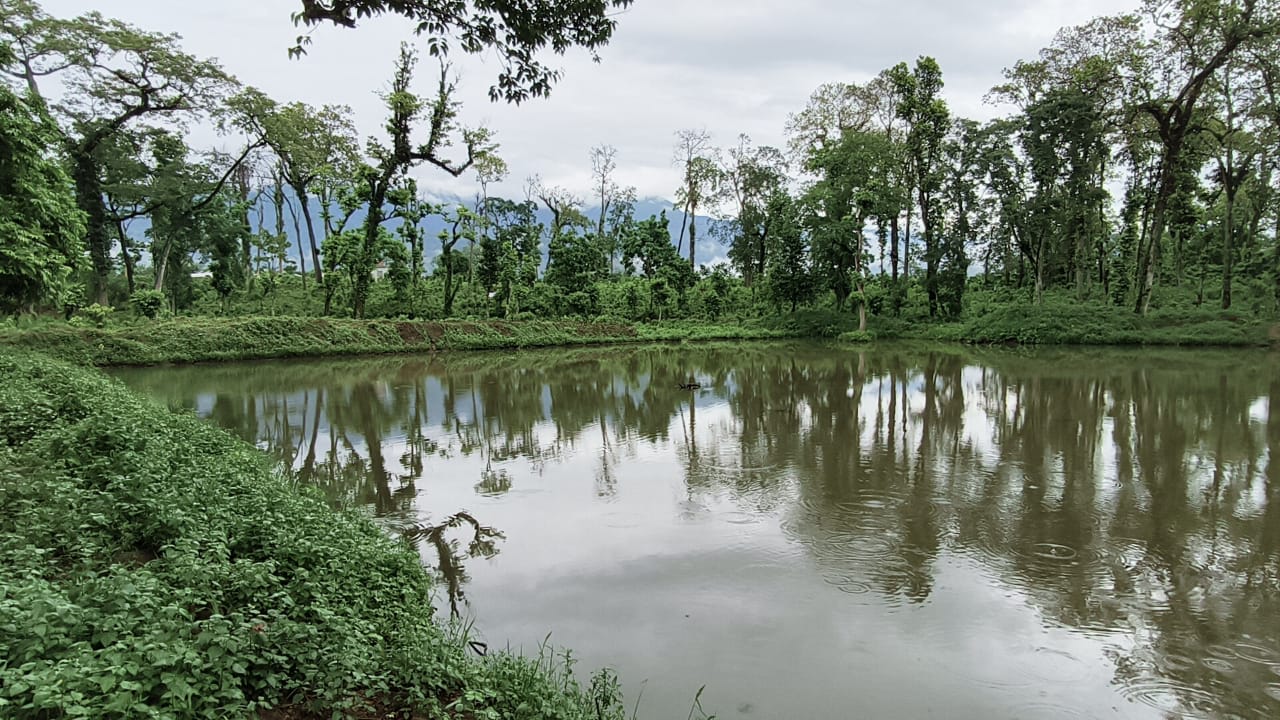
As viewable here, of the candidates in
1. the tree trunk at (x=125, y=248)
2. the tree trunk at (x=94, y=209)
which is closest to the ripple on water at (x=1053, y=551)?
the tree trunk at (x=94, y=209)

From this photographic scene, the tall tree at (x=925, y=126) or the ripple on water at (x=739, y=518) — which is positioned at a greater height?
the tall tree at (x=925, y=126)

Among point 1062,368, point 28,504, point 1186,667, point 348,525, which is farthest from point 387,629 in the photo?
point 1062,368

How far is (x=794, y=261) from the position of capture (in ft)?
101

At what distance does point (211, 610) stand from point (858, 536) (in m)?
4.47

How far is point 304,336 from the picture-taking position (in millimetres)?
22859

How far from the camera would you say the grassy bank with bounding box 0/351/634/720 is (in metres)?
2.12

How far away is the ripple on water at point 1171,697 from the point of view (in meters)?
3.16

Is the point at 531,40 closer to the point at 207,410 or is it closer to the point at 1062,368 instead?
the point at 207,410

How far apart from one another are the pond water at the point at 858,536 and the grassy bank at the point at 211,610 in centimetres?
80

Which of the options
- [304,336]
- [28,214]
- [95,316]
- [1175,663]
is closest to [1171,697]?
[1175,663]

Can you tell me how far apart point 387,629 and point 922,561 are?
12.3ft

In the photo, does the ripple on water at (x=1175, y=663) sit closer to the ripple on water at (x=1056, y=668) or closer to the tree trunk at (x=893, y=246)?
the ripple on water at (x=1056, y=668)

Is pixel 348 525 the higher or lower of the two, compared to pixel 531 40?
lower

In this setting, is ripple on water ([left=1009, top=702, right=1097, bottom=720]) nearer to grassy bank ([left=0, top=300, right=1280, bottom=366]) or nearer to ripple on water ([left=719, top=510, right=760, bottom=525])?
ripple on water ([left=719, top=510, right=760, bottom=525])
